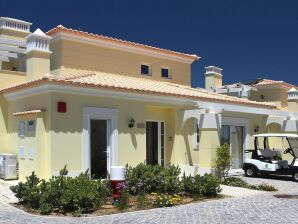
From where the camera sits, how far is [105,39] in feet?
64.6

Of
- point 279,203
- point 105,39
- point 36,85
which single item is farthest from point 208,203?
point 105,39

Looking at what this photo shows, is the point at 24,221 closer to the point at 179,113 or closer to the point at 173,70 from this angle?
the point at 179,113

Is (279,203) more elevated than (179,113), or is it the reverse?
(179,113)

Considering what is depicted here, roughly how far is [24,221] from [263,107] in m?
15.6

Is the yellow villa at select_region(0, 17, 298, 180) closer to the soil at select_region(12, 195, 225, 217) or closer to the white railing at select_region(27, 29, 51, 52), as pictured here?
the white railing at select_region(27, 29, 51, 52)

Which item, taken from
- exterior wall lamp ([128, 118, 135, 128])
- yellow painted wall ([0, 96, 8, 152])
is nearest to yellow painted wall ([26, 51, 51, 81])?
yellow painted wall ([0, 96, 8, 152])

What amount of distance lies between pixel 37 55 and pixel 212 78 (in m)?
15.9

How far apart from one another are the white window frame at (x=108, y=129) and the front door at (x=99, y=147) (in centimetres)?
14

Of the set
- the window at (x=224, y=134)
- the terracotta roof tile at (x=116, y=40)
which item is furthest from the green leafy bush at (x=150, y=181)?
the terracotta roof tile at (x=116, y=40)

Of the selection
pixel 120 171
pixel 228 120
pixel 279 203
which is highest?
pixel 228 120

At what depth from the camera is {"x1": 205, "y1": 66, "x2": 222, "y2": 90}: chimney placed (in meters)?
29.2

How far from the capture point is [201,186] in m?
11.9

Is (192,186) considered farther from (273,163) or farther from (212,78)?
(212,78)

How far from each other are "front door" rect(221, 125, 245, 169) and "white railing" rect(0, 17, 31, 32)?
10832mm
